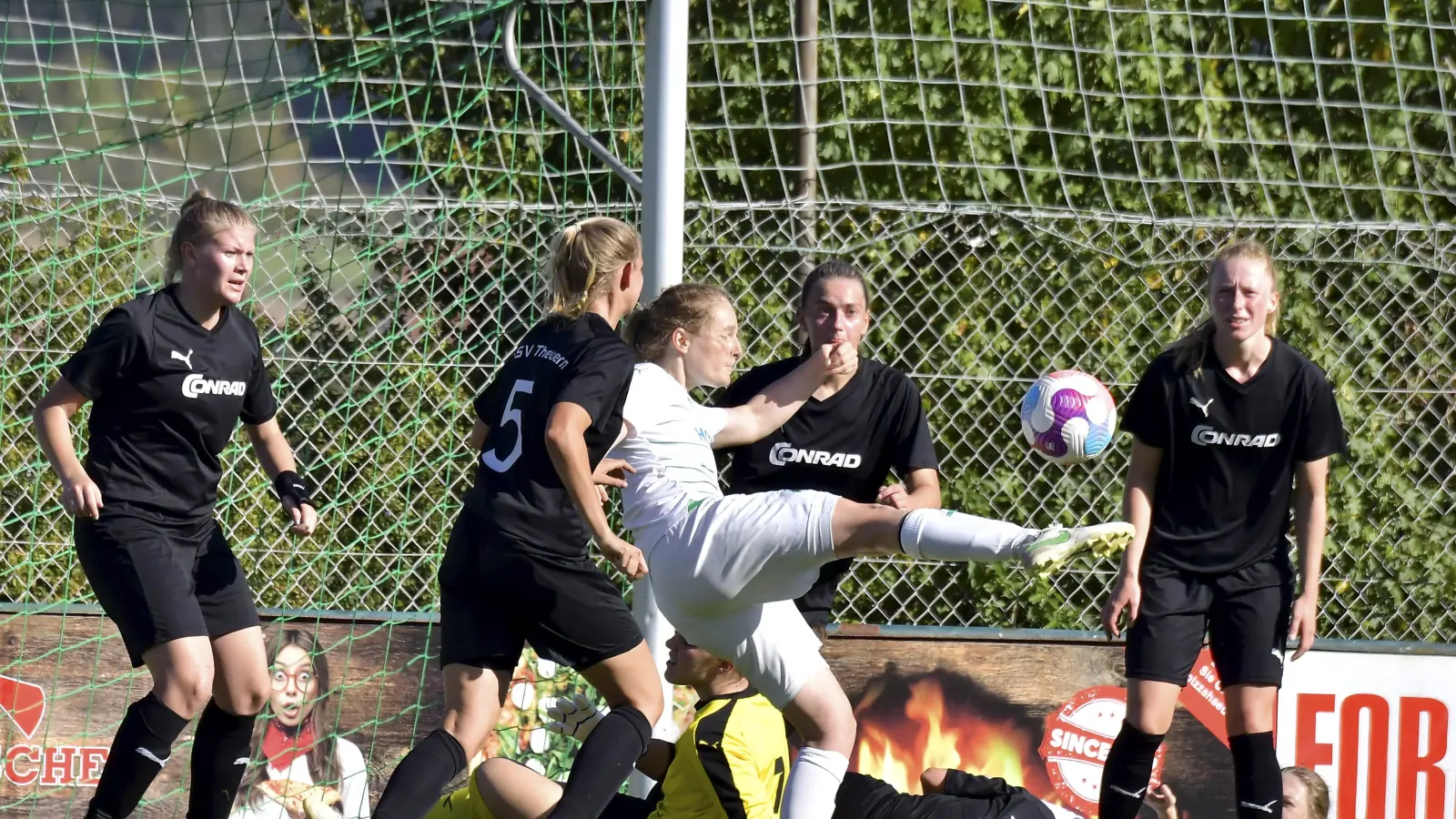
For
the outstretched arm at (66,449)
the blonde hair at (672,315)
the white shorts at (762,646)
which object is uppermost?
the blonde hair at (672,315)

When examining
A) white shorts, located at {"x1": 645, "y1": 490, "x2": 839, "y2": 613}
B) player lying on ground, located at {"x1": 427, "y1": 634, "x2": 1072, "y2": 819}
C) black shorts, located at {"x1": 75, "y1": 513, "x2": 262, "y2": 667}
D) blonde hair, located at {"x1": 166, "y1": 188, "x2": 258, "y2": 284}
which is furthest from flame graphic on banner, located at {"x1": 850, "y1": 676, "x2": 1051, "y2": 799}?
blonde hair, located at {"x1": 166, "y1": 188, "x2": 258, "y2": 284}

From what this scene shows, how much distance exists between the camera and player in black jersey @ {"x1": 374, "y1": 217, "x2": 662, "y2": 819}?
12.8 ft

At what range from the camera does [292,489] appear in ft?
14.8

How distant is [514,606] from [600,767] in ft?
1.54

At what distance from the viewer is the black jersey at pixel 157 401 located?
4289 millimetres

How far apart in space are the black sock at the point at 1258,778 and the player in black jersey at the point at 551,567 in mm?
1765

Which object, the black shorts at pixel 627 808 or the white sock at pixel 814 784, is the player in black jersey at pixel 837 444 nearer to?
the black shorts at pixel 627 808

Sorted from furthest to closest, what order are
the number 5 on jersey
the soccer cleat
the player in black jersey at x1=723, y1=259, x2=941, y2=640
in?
the player in black jersey at x1=723, y1=259, x2=941, y2=640 < the number 5 on jersey < the soccer cleat

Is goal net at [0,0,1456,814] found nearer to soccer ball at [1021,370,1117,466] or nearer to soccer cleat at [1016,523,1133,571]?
soccer ball at [1021,370,1117,466]

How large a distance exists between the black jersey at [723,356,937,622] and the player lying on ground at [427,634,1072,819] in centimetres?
69

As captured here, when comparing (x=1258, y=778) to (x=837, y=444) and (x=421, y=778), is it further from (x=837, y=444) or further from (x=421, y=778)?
(x=421, y=778)

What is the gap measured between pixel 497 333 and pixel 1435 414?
13.2 feet

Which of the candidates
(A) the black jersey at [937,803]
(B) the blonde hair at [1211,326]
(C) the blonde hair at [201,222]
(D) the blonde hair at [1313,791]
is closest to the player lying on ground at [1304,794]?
(D) the blonde hair at [1313,791]

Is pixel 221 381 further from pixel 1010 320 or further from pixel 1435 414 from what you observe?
pixel 1435 414
